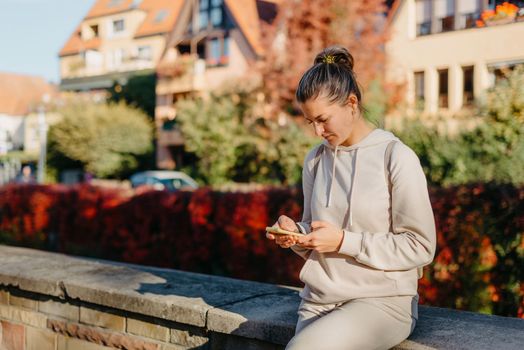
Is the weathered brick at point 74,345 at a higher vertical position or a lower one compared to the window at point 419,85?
lower

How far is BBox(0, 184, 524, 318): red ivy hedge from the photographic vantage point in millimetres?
5574

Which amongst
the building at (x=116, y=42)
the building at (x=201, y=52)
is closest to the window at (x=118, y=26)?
the building at (x=116, y=42)

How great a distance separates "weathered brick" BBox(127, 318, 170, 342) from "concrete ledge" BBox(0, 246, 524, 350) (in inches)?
3.0

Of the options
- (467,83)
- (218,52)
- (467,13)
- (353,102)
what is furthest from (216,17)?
(353,102)

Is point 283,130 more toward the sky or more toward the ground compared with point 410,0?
more toward the ground

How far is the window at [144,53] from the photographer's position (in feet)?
149

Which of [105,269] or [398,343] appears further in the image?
[105,269]

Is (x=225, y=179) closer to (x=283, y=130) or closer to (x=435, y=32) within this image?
(x=283, y=130)

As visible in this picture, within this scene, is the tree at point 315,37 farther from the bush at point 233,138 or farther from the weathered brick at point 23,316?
the weathered brick at point 23,316

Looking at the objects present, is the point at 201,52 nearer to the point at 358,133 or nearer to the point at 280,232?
the point at 358,133

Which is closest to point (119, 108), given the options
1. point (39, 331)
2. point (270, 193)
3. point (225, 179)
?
point (225, 179)

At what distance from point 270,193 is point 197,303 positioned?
146 inches

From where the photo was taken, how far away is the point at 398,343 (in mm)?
2730

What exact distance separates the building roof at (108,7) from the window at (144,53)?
3.60 meters
